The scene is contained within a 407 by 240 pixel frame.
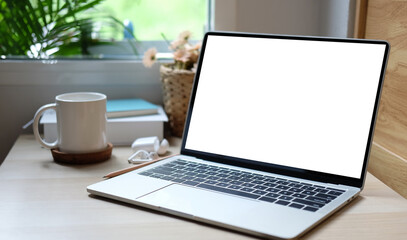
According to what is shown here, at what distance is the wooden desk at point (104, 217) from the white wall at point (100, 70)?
464mm

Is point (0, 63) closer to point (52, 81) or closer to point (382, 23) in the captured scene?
point (52, 81)

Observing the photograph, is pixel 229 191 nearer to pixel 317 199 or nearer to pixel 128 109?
pixel 317 199

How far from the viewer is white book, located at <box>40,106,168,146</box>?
1.13 metres

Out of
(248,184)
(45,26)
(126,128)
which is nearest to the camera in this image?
(248,184)

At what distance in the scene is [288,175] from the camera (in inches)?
34.3

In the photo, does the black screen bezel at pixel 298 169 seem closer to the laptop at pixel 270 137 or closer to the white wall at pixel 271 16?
the laptop at pixel 270 137

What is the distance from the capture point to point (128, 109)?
3.90ft

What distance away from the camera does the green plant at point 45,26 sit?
137 cm

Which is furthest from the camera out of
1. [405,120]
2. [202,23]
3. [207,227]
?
[202,23]

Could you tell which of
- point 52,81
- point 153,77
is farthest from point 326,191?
point 52,81

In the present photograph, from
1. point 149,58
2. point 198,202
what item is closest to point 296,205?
point 198,202

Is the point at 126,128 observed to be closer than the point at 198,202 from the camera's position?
No

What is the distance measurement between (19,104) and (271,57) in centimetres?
73

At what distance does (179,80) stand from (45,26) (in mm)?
440
